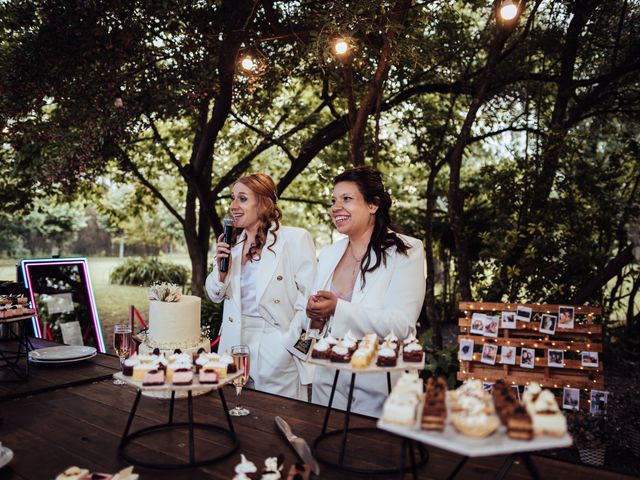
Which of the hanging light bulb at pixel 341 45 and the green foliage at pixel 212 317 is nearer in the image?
the hanging light bulb at pixel 341 45

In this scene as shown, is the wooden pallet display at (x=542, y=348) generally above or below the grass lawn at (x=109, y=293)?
above

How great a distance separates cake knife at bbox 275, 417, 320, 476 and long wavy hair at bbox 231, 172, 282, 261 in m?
1.50

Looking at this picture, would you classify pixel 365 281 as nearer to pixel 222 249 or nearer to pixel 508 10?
pixel 222 249

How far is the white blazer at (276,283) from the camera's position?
302cm

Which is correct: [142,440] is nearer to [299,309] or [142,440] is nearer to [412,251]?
[299,309]

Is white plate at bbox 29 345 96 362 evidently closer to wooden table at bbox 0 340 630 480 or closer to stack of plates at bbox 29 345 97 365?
stack of plates at bbox 29 345 97 365

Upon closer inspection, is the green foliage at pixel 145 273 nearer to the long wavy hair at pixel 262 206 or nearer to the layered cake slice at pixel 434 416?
the long wavy hair at pixel 262 206

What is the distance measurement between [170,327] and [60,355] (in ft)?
2.98

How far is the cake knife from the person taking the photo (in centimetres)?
148

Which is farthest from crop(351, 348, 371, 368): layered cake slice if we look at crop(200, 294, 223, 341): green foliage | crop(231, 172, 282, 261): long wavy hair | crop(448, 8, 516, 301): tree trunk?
crop(200, 294, 223, 341): green foliage

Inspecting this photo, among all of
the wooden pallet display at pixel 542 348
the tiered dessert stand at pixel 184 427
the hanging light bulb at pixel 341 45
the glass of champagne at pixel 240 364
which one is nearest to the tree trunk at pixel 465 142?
the wooden pallet display at pixel 542 348

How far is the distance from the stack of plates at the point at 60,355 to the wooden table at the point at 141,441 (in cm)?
22

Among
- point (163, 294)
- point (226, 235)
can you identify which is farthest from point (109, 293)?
point (163, 294)

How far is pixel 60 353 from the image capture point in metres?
2.80
